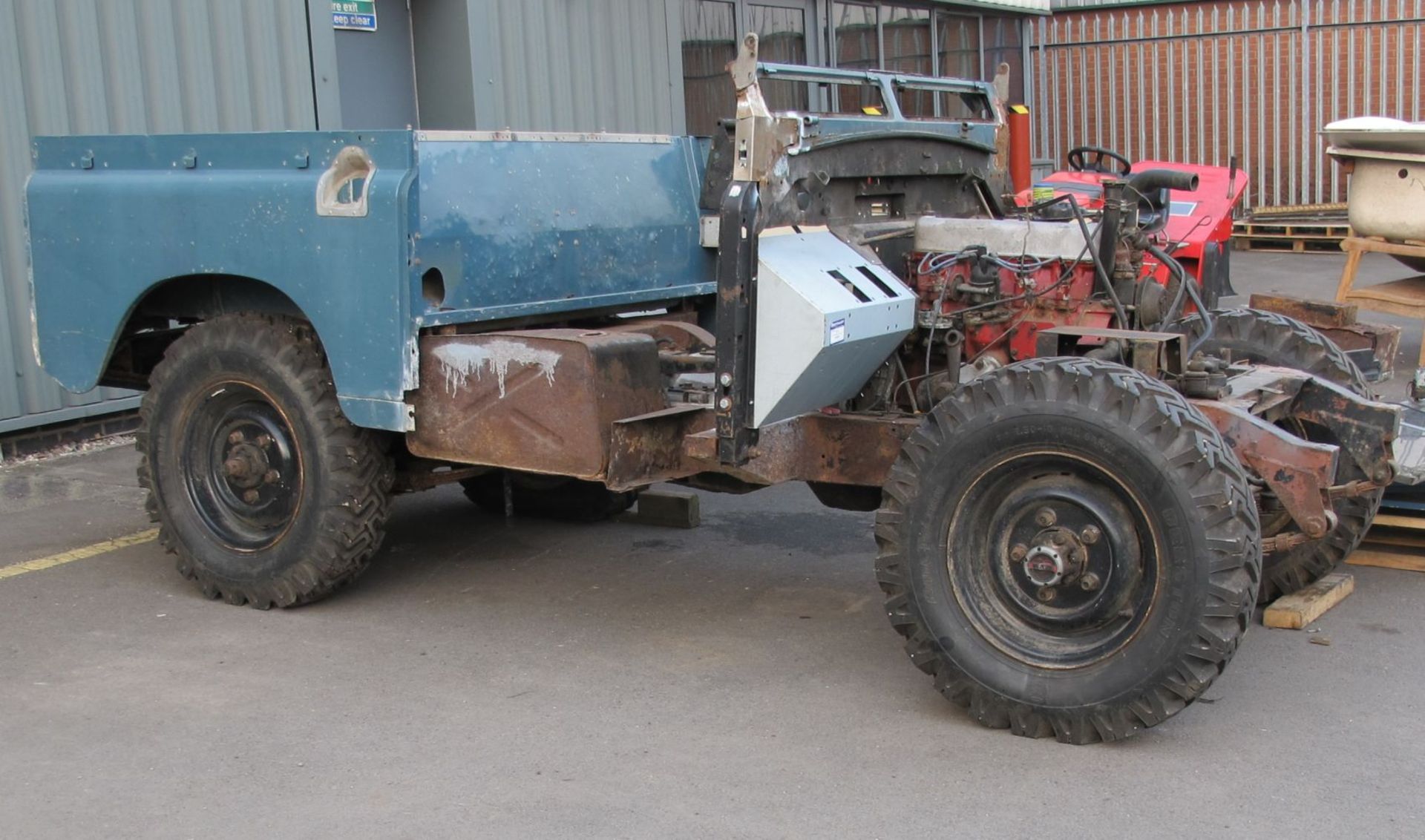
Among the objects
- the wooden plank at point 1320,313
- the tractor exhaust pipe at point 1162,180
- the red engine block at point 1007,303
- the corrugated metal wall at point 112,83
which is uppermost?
the corrugated metal wall at point 112,83

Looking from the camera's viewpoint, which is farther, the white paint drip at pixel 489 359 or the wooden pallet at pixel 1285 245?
the wooden pallet at pixel 1285 245

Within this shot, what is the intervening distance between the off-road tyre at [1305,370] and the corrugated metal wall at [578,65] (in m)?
6.13

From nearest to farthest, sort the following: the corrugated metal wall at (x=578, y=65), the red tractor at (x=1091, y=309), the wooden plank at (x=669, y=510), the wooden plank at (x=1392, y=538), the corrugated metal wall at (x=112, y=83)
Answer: the red tractor at (x=1091, y=309) → the wooden plank at (x=1392, y=538) → the wooden plank at (x=669, y=510) → the corrugated metal wall at (x=112, y=83) → the corrugated metal wall at (x=578, y=65)

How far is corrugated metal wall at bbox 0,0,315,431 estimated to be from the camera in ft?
26.2

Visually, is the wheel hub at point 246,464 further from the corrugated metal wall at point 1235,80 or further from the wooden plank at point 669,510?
the corrugated metal wall at point 1235,80

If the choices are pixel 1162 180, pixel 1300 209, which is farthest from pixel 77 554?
pixel 1300 209

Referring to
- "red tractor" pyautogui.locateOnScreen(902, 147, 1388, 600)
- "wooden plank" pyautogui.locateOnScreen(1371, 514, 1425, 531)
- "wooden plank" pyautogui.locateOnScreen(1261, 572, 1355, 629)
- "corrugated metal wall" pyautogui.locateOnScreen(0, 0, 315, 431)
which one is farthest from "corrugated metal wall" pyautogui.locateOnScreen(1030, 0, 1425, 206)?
"red tractor" pyautogui.locateOnScreen(902, 147, 1388, 600)

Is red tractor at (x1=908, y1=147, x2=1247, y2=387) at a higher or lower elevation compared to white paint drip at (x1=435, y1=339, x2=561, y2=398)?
higher

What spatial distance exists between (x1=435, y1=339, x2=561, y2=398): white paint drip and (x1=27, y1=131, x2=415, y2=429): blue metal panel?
5.4 inches

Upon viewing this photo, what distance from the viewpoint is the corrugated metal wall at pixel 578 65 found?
10430 millimetres

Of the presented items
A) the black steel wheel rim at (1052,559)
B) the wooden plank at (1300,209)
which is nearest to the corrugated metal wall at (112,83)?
the black steel wheel rim at (1052,559)

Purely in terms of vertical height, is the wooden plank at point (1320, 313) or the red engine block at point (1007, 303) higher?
the red engine block at point (1007, 303)

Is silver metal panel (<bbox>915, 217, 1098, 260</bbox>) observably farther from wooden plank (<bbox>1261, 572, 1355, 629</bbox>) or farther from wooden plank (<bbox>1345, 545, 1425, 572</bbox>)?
wooden plank (<bbox>1345, 545, 1425, 572</bbox>)

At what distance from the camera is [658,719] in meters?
4.46
